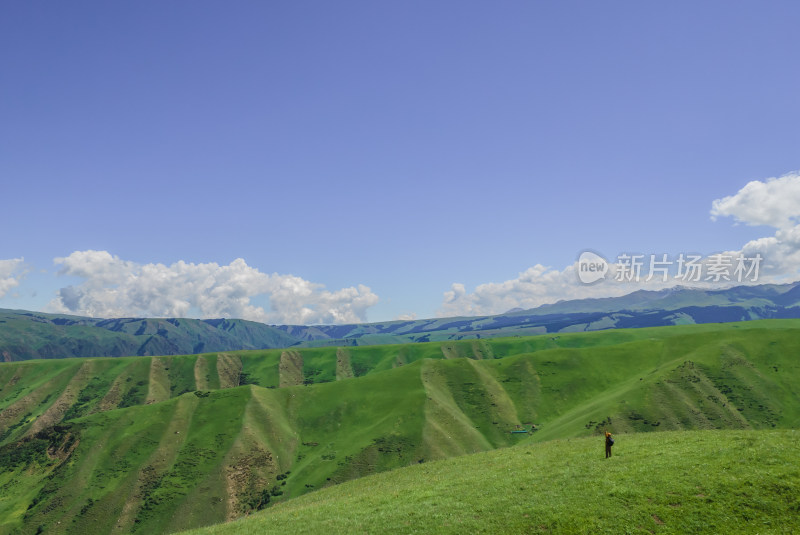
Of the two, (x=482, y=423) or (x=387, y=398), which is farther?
(x=387, y=398)

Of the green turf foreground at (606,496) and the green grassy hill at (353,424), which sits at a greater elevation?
the green turf foreground at (606,496)

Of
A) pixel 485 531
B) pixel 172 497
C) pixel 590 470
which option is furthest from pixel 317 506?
pixel 172 497

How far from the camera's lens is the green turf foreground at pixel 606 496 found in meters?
28.3

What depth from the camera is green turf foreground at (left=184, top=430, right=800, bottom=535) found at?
28344 mm

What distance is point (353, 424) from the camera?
4980 inches

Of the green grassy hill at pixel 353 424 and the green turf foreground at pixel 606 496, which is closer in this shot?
the green turf foreground at pixel 606 496

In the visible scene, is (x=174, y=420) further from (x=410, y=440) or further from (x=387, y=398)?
(x=410, y=440)

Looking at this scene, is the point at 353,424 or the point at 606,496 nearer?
the point at 606,496

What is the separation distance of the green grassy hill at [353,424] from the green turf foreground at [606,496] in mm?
55474

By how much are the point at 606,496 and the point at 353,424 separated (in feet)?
341

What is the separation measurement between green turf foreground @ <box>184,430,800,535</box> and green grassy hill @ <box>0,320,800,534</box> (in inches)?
2184

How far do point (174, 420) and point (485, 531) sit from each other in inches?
5080

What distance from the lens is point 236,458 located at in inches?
4414

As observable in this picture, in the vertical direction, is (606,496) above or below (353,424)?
above
